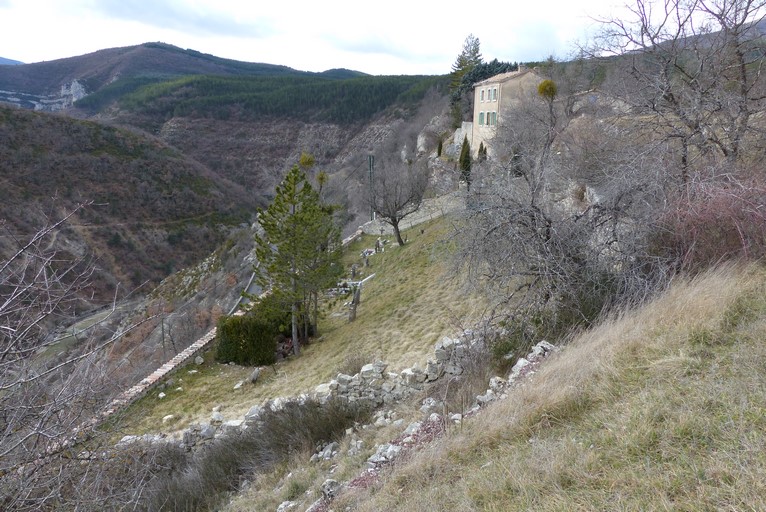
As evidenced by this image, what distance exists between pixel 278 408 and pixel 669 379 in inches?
221

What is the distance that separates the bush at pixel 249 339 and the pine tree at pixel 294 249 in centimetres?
64

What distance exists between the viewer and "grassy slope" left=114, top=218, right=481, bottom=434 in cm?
934

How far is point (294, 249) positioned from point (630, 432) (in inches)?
396

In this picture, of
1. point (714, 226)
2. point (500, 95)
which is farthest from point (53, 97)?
point (714, 226)

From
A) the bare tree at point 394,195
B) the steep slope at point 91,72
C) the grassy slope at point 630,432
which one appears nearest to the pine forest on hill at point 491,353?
the grassy slope at point 630,432

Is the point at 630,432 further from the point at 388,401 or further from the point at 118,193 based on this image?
the point at 118,193

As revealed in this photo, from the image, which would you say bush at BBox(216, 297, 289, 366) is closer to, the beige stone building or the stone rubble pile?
the stone rubble pile

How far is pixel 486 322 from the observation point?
656cm

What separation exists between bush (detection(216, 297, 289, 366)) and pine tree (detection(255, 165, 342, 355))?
2.11 feet

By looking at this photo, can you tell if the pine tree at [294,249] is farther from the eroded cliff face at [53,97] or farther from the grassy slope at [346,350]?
the eroded cliff face at [53,97]

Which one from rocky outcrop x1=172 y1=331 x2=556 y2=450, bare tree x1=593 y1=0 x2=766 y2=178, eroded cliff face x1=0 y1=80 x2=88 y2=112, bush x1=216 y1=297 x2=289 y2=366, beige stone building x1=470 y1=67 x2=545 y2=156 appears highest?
eroded cliff face x1=0 y1=80 x2=88 y2=112

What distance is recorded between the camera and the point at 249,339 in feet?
40.2

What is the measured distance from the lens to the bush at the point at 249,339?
12.2 meters

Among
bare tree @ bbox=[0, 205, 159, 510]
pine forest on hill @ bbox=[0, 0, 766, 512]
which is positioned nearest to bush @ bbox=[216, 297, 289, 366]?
pine forest on hill @ bbox=[0, 0, 766, 512]
